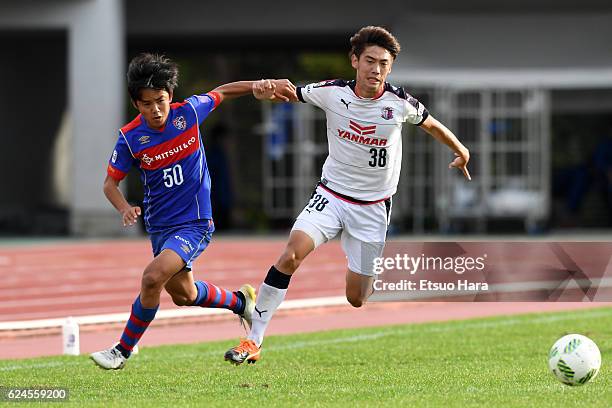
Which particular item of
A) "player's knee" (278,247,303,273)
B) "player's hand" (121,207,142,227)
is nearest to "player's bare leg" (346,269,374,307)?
"player's knee" (278,247,303,273)

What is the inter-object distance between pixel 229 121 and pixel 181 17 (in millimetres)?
11806

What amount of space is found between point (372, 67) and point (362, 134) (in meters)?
0.49

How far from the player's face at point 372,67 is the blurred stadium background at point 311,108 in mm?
9741

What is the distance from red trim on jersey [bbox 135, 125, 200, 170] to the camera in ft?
28.3

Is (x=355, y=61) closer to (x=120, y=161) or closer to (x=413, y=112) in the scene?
(x=413, y=112)

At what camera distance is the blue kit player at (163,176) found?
8.53 meters

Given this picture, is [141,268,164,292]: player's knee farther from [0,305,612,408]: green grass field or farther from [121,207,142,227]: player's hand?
[0,305,612,408]: green grass field

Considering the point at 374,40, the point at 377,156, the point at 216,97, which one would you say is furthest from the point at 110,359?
the point at 374,40

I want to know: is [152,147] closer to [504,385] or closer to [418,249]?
[504,385]

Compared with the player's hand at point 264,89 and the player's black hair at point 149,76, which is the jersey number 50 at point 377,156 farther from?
the player's black hair at point 149,76

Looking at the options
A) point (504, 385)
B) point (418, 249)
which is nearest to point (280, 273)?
point (504, 385)

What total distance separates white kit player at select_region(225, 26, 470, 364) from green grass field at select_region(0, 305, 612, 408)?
0.67 meters

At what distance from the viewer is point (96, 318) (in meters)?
11.6

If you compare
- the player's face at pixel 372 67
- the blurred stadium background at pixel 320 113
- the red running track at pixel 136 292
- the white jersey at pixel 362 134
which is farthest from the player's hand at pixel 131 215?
the blurred stadium background at pixel 320 113
